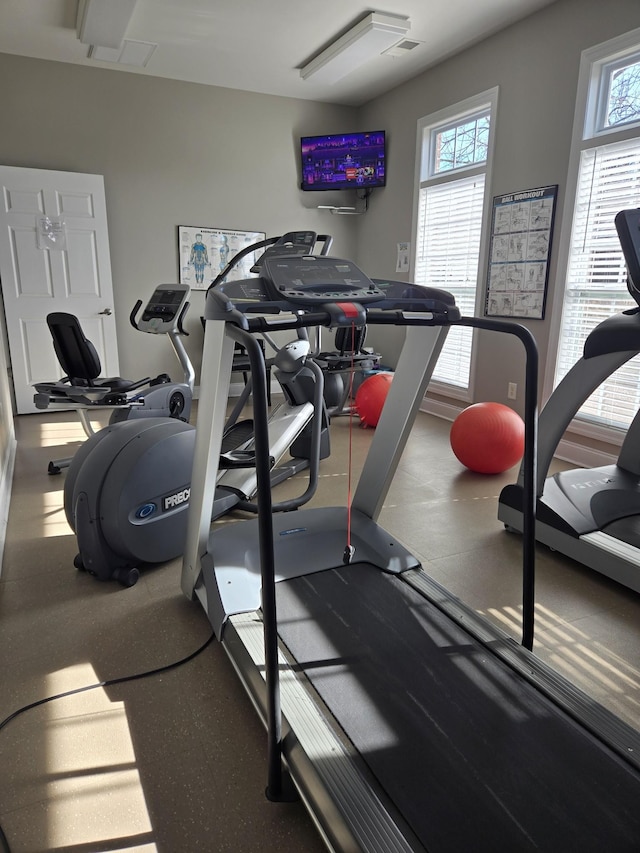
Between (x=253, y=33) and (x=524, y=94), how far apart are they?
2.17 m

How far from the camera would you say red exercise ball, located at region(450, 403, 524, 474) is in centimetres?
365

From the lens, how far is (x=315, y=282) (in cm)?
170

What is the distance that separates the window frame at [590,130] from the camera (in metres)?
3.62

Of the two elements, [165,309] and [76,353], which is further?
[165,309]

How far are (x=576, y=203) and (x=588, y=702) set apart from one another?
3.51m

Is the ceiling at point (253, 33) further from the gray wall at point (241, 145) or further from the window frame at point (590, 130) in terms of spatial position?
the window frame at point (590, 130)

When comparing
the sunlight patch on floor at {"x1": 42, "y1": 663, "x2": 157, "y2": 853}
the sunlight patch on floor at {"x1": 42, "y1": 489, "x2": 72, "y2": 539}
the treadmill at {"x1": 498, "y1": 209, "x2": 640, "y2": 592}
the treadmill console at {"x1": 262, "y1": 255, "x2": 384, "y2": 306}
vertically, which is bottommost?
the sunlight patch on floor at {"x1": 42, "y1": 663, "x2": 157, "y2": 853}

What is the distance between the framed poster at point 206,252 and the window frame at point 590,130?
3122 mm

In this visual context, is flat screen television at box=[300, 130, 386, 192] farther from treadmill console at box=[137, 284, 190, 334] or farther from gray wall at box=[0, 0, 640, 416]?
treadmill console at box=[137, 284, 190, 334]

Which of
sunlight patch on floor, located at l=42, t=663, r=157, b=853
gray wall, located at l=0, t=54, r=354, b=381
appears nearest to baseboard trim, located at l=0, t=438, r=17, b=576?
sunlight patch on floor, located at l=42, t=663, r=157, b=853

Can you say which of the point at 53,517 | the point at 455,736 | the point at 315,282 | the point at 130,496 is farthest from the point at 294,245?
the point at 455,736

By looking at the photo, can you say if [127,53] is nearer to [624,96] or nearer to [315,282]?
[624,96]

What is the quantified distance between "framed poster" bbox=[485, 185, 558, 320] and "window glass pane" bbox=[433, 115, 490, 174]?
603mm

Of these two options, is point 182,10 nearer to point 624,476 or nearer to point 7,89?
point 7,89
